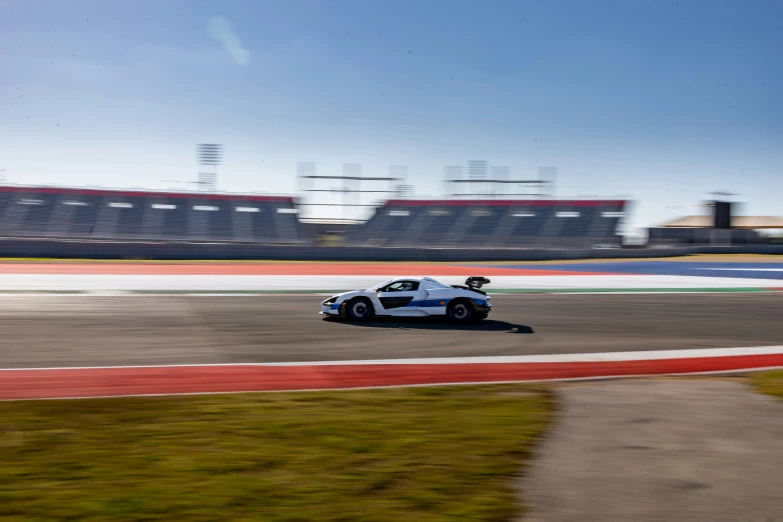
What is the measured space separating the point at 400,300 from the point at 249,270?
16921 mm

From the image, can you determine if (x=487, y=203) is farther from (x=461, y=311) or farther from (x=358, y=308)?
(x=358, y=308)

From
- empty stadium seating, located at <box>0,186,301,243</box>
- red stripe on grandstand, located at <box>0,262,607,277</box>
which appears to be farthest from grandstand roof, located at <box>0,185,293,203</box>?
red stripe on grandstand, located at <box>0,262,607,277</box>

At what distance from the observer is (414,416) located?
Answer: 6578 mm

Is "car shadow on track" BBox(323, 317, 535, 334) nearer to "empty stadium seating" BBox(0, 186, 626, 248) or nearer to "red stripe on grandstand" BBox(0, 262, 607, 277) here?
"red stripe on grandstand" BBox(0, 262, 607, 277)

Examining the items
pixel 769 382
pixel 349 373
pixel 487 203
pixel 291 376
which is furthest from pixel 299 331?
pixel 487 203

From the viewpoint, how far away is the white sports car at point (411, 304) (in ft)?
44.2

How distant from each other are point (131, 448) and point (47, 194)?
195 ft

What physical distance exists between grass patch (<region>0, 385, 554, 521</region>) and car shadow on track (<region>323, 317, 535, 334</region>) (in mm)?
5542

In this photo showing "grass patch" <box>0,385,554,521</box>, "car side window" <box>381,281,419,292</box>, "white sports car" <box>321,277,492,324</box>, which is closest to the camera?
"grass patch" <box>0,385,554,521</box>

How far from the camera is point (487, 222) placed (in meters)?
61.6

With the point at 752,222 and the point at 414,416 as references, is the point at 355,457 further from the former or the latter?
the point at 752,222

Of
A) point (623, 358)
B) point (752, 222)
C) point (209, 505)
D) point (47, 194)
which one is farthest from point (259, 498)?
point (752, 222)

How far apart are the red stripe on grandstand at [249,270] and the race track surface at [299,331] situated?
9624 mm

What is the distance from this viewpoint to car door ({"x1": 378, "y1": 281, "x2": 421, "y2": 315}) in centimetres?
1348
